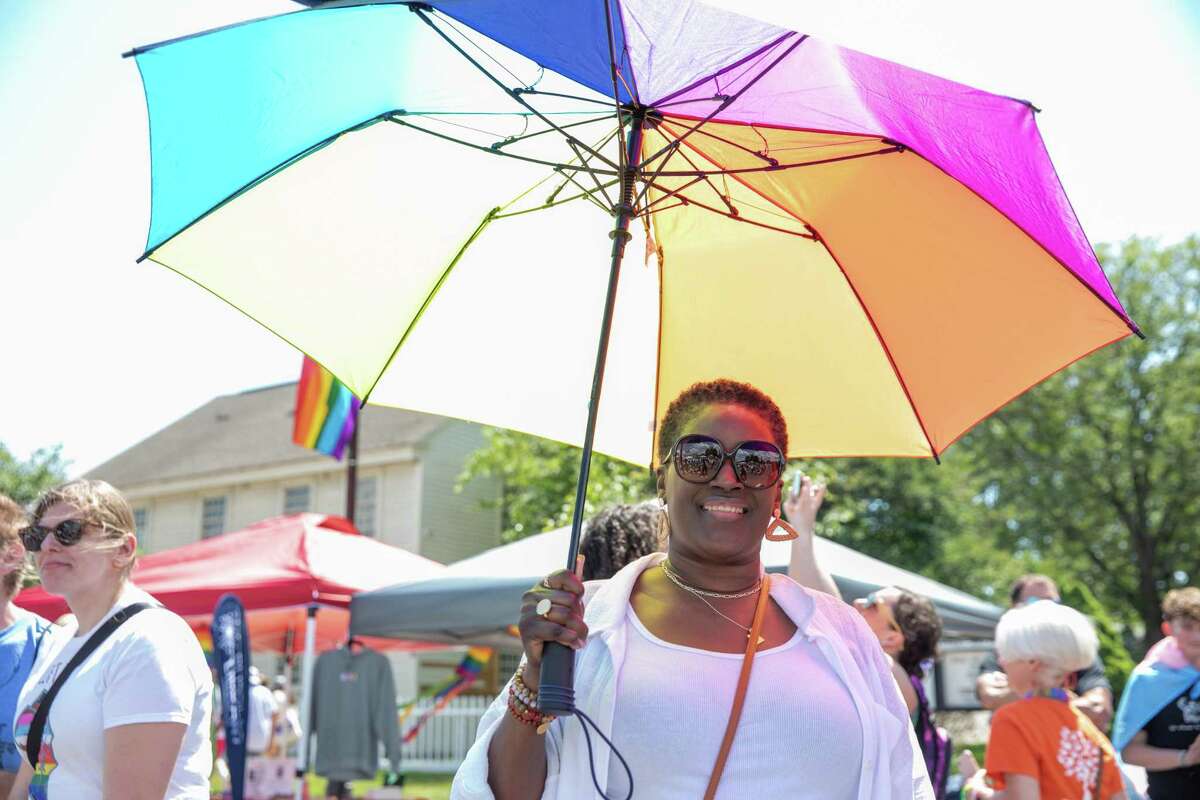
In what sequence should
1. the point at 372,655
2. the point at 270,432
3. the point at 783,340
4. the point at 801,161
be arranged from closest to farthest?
the point at 801,161 → the point at 783,340 → the point at 372,655 → the point at 270,432

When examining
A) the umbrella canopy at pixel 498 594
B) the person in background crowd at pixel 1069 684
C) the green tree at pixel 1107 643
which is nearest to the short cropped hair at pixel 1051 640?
the person in background crowd at pixel 1069 684

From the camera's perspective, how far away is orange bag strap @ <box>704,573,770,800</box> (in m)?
2.12

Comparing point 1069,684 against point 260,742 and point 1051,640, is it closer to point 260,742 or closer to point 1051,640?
point 1051,640

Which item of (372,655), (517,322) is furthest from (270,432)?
(517,322)

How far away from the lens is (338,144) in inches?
132

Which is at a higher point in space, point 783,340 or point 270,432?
point 270,432

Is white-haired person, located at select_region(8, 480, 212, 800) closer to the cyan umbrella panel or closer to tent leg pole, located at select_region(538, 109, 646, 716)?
the cyan umbrella panel

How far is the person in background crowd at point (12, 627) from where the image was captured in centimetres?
411

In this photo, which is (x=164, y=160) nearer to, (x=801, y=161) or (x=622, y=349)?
(x=622, y=349)

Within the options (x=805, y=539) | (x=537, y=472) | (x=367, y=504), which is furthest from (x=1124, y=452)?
(x=805, y=539)

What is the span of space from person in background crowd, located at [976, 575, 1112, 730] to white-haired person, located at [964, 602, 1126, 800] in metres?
0.31

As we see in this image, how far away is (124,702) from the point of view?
3.01 meters

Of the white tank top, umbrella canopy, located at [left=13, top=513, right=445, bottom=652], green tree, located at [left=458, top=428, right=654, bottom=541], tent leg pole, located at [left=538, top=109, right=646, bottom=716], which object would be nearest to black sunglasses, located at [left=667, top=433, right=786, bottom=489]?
tent leg pole, located at [left=538, top=109, right=646, bottom=716]

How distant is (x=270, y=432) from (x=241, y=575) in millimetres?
26596
